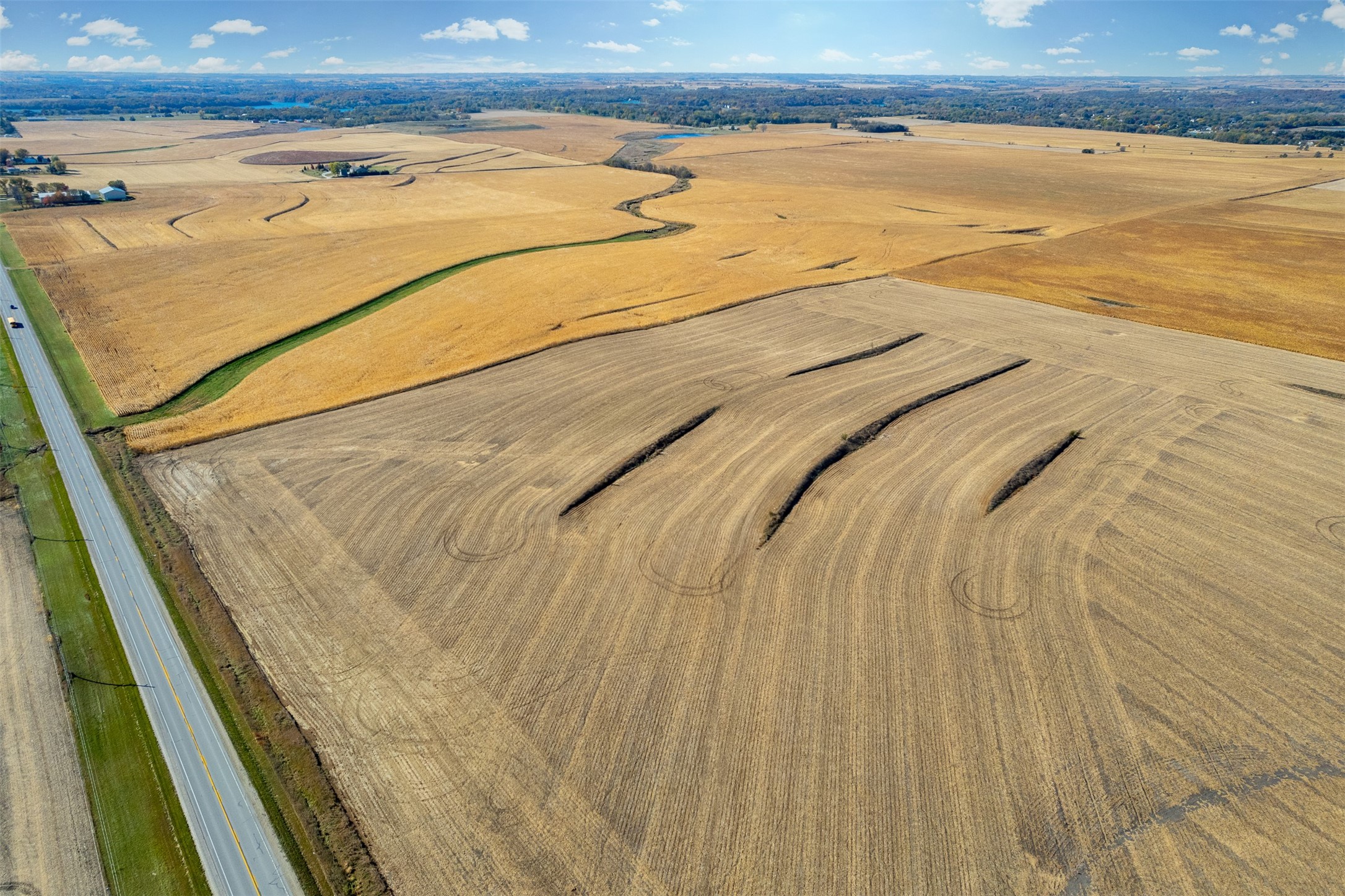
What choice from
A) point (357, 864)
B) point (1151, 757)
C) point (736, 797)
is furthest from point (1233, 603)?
point (357, 864)

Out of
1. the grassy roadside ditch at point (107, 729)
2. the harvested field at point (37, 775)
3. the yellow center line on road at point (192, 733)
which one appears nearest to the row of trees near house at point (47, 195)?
the grassy roadside ditch at point (107, 729)

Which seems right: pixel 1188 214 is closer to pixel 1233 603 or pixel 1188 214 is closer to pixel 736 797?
pixel 1233 603

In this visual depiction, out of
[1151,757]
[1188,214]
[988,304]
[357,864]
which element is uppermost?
[1188,214]

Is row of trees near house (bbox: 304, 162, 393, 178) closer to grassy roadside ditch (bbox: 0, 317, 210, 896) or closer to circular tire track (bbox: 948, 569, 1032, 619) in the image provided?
grassy roadside ditch (bbox: 0, 317, 210, 896)

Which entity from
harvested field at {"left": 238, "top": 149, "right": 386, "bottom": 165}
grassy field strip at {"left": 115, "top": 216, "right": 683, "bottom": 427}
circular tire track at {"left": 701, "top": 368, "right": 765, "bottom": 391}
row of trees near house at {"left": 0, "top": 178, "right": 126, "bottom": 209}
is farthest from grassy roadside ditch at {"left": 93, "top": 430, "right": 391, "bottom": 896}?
harvested field at {"left": 238, "top": 149, "right": 386, "bottom": 165}

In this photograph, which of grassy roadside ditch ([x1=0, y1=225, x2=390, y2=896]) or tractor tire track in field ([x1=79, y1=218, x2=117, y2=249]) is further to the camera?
tractor tire track in field ([x1=79, y1=218, x2=117, y2=249])

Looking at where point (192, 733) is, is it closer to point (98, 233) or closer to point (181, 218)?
point (98, 233)
